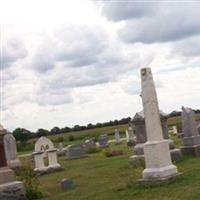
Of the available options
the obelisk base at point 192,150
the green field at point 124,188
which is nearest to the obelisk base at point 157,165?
the green field at point 124,188

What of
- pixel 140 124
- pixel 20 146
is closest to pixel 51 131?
pixel 20 146

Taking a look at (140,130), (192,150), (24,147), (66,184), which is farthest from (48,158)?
(24,147)

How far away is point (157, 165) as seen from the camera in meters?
13.5

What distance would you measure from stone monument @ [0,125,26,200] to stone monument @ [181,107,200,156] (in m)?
7.79

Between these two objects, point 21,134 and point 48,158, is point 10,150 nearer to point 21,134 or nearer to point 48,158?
point 48,158

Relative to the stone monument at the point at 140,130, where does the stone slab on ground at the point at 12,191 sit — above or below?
below

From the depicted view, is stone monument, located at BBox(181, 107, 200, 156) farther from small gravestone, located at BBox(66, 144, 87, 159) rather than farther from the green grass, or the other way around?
small gravestone, located at BBox(66, 144, 87, 159)

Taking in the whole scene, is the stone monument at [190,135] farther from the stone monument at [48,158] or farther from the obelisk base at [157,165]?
the stone monument at [48,158]

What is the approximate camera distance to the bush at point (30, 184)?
1495 cm

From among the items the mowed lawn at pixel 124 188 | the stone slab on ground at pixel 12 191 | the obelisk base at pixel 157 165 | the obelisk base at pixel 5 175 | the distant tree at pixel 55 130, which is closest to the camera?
the mowed lawn at pixel 124 188

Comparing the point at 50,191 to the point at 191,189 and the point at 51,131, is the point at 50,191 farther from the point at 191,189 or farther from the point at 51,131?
the point at 51,131

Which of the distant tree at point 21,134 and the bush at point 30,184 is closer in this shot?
A: the bush at point 30,184

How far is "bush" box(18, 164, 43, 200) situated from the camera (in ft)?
49.0

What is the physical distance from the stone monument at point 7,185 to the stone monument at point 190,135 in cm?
779
